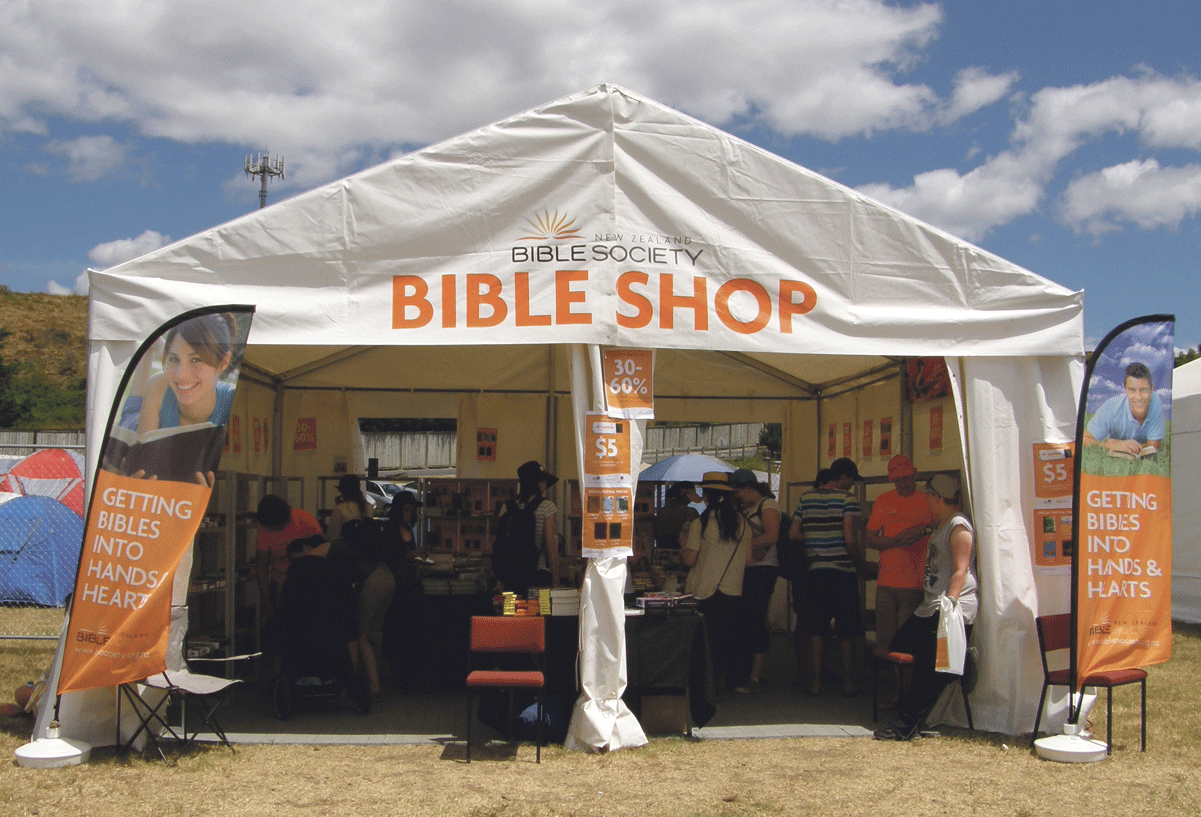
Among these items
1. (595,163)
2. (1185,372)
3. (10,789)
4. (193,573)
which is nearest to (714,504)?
(595,163)

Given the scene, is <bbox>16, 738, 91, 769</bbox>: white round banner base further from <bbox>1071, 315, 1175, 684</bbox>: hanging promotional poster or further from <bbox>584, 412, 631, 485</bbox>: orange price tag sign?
<bbox>1071, 315, 1175, 684</bbox>: hanging promotional poster

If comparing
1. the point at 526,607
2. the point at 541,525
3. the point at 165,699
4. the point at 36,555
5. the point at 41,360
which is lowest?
the point at 165,699

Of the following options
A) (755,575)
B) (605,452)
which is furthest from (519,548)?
(755,575)

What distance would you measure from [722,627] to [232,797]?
138 inches

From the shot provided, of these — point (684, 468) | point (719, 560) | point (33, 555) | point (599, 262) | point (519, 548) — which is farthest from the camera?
point (684, 468)

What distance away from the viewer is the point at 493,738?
563 centimetres

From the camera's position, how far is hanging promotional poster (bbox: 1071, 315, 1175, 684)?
17.3 feet

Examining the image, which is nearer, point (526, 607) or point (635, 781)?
point (635, 781)

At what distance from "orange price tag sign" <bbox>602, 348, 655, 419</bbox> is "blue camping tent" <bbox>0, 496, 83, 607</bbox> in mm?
8097

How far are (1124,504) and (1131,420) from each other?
47 centimetres

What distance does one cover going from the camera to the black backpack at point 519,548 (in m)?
6.35

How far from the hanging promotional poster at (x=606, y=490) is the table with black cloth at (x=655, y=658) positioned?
52cm

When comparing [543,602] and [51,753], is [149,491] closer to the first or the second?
[51,753]

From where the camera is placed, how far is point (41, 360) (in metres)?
44.1
